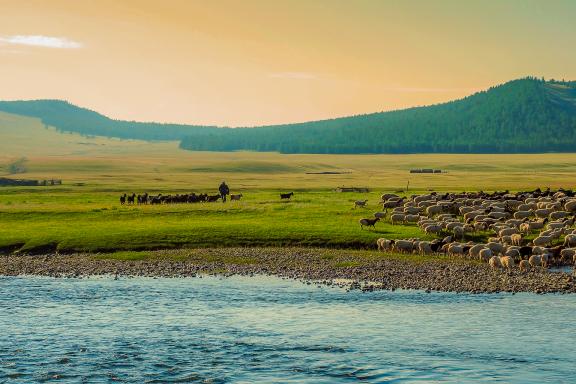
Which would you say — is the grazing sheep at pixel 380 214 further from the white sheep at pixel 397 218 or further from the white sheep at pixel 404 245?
the white sheep at pixel 404 245

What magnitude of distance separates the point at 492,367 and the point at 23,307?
15.3 metres

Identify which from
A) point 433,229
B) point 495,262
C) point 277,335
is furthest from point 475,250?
point 277,335

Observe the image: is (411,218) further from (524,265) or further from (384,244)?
(524,265)

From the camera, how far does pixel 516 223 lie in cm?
4288

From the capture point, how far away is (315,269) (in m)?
33.9

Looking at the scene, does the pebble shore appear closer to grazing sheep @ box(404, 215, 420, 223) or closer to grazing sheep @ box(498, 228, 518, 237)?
grazing sheep @ box(498, 228, 518, 237)

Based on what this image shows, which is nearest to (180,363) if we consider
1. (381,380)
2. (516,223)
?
(381,380)

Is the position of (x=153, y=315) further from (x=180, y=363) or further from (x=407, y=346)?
(x=407, y=346)

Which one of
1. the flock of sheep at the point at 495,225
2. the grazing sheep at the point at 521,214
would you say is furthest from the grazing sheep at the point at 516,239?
the grazing sheep at the point at 521,214

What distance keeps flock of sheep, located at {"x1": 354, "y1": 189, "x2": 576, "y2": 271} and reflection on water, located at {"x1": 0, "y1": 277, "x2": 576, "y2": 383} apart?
7818 mm

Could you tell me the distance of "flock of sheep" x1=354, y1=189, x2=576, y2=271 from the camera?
35531 millimetres

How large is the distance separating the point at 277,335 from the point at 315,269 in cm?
1133

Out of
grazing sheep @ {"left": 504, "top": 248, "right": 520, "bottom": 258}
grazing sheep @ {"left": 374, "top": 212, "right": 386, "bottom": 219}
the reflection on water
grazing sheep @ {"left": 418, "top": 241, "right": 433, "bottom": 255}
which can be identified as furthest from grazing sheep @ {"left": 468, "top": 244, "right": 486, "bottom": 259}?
grazing sheep @ {"left": 374, "top": 212, "right": 386, "bottom": 219}

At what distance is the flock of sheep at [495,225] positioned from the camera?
35.5 meters
